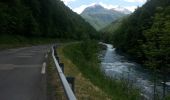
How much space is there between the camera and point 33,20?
288 feet

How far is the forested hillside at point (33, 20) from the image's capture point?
224 ft

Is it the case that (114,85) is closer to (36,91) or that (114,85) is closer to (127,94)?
(127,94)

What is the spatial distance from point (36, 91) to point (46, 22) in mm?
100130

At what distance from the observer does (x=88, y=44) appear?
48281 millimetres

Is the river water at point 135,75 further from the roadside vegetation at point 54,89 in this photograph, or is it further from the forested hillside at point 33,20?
the forested hillside at point 33,20

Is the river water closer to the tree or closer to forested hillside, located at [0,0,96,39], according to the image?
the tree

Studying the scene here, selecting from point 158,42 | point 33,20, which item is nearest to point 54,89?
point 158,42

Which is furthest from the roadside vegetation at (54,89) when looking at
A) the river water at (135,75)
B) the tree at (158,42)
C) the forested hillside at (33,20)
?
the forested hillside at (33,20)

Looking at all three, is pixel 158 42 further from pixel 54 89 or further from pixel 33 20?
pixel 33 20

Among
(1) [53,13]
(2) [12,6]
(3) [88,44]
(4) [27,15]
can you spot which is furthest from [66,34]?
(3) [88,44]

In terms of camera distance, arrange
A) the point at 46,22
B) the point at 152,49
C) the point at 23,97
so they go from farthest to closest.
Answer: the point at 46,22 < the point at 152,49 < the point at 23,97

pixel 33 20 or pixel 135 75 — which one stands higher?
pixel 33 20

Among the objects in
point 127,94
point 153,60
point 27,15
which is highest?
point 27,15

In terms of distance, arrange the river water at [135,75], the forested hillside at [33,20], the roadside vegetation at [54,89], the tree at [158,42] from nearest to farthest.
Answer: the roadside vegetation at [54,89] → the tree at [158,42] → the river water at [135,75] → the forested hillside at [33,20]
